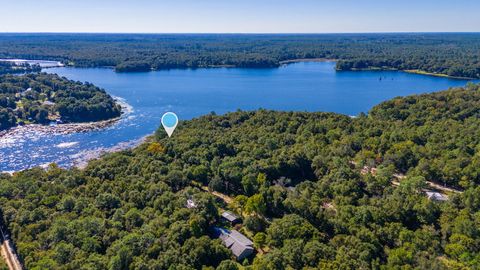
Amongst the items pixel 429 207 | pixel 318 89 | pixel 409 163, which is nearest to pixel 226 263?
pixel 429 207

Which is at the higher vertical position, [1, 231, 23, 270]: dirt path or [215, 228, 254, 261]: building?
[215, 228, 254, 261]: building

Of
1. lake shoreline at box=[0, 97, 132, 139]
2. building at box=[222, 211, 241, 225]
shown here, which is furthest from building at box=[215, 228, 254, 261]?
lake shoreline at box=[0, 97, 132, 139]

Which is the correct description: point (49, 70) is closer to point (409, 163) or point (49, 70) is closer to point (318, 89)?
point (318, 89)

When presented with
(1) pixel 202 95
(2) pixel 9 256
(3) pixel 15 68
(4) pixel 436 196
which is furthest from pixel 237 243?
(3) pixel 15 68

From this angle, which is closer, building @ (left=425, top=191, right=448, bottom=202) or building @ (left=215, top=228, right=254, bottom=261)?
building @ (left=215, top=228, right=254, bottom=261)

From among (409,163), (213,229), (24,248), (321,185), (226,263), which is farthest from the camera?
(409,163)

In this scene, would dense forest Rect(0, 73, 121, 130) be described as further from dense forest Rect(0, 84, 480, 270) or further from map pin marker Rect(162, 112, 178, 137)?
map pin marker Rect(162, 112, 178, 137)

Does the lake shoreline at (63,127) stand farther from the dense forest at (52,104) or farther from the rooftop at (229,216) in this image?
the rooftop at (229,216)
